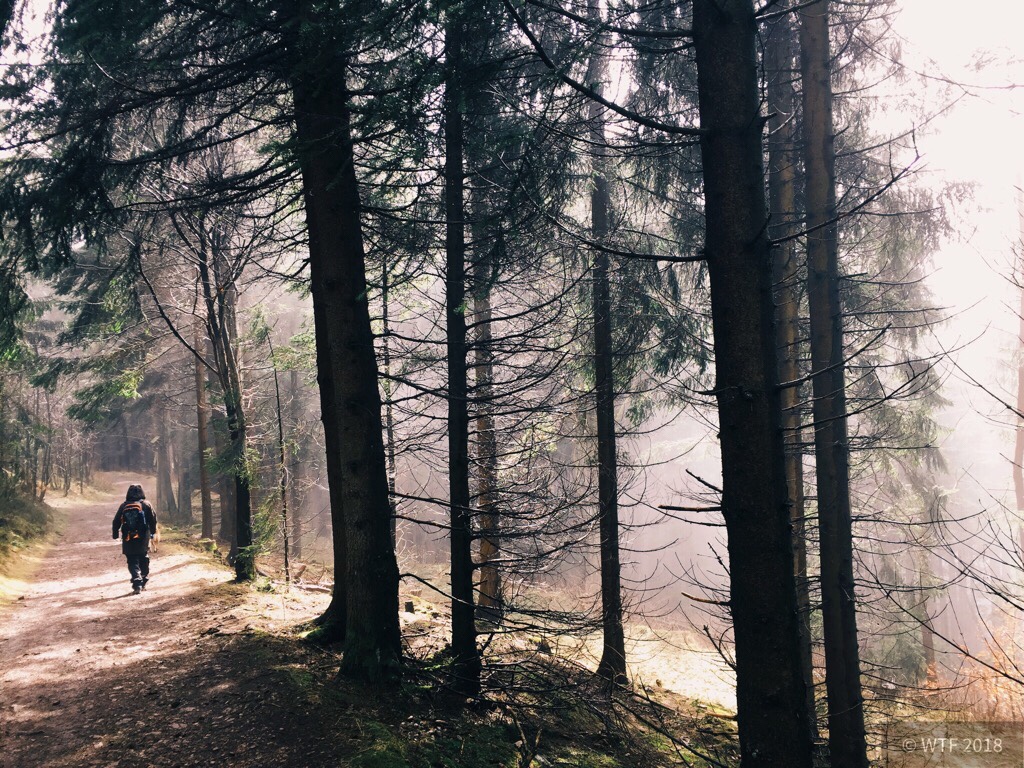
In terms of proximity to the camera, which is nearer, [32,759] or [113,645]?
[32,759]

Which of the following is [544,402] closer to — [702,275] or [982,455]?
[702,275]

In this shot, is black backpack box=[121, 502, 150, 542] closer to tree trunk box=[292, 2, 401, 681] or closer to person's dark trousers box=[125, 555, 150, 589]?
person's dark trousers box=[125, 555, 150, 589]

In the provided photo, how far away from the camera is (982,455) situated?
55594 millimetres

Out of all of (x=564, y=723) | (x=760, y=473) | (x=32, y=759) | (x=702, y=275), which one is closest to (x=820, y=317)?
(x=702, y=275)

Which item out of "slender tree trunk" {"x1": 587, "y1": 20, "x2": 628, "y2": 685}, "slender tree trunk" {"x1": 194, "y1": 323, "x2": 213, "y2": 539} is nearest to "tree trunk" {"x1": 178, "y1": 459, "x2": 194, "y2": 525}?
"slender tree trunk" {"x1": 194, "y1": 323, "x2": 213, "y2": 539}

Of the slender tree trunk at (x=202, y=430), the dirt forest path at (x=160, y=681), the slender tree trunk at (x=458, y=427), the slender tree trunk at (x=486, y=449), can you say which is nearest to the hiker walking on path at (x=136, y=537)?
the dirt forest path at (x=160, y=681)

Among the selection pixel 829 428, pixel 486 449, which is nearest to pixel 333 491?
pixel 486 449

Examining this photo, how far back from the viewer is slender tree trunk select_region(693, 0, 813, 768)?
3.64m

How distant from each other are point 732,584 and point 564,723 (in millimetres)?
4949

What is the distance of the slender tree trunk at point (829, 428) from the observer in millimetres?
7352

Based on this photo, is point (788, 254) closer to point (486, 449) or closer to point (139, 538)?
point (486, 449)

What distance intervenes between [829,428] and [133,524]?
37.1 feet

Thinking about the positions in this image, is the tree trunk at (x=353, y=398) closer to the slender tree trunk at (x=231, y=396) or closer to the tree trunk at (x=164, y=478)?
the slender tree trunk at (x=231, y=396)

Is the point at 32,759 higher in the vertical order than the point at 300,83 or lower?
lower
